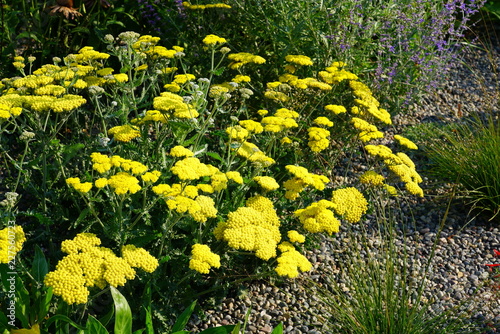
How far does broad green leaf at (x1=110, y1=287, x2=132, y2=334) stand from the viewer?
7.38 feet

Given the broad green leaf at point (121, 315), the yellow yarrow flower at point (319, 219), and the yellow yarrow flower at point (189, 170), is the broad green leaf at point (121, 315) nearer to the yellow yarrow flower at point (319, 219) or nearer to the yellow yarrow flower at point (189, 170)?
the yellow yarrow flower at point (189, 170)

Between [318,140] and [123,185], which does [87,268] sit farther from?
[318,140]

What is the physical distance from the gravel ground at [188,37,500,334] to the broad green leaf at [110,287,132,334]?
58cm

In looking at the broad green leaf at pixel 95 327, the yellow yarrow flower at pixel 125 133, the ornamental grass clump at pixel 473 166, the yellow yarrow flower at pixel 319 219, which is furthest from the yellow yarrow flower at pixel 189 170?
the ornamental grass clump at pixel 473 166

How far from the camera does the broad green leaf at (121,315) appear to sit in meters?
2.25

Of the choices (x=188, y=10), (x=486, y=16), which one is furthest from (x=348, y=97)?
(x=486, y=16)

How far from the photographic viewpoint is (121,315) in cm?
227

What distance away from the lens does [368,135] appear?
3.37 m

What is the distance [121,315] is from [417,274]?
1.86 m

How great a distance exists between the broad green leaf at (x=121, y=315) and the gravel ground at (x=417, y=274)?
0.58 meters

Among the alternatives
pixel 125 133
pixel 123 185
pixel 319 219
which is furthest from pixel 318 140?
pixel 123 185

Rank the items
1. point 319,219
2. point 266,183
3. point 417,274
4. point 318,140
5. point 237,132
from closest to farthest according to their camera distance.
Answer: point 319,219
point 266,183
point 237,132
point 318,140
point 417,274

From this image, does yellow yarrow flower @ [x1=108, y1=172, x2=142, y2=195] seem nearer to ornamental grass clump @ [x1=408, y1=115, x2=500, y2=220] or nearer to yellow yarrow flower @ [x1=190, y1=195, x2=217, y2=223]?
yellow yarrow flower @ [x1=190, y1=195, x2=217, y2=223]

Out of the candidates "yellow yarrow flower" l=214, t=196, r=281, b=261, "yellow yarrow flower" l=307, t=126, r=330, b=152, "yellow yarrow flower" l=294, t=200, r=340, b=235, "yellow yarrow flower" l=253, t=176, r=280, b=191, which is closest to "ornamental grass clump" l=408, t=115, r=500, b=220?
"yellow yarrow flower" l=307, t=126, r=330, b=152
